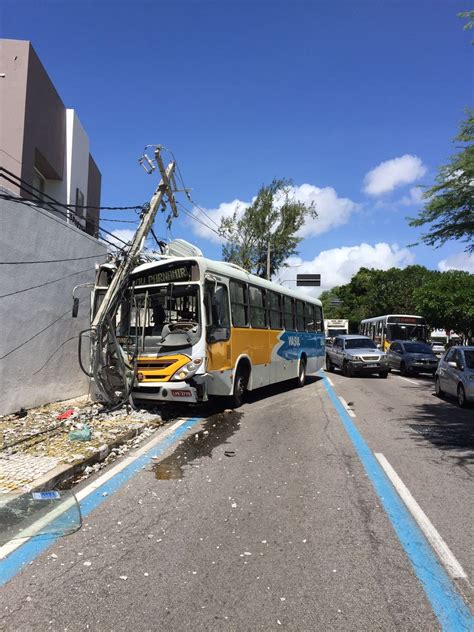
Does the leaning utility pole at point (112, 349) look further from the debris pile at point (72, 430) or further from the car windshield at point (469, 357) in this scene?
the car windshield at point (469, 357)

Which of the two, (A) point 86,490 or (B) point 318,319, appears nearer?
(A) point 86,490

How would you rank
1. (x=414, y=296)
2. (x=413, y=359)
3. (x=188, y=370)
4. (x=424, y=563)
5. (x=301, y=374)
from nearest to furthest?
(x=424, y=563) < (x=188, y=370) < (x=301, y=374) < (x=413, y=359) < (x=414, y=296)

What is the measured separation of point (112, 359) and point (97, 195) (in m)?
14.3

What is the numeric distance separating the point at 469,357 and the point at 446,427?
14.2ft

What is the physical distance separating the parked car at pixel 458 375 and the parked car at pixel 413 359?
7135mm

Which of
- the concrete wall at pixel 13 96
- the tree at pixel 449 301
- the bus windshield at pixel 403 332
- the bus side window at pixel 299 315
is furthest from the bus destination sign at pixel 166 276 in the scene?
the tree at pixel 449 301

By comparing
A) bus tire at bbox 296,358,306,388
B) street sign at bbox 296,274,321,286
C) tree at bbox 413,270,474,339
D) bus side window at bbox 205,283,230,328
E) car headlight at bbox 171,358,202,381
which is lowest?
bus tire at bbox 296,358,306,388

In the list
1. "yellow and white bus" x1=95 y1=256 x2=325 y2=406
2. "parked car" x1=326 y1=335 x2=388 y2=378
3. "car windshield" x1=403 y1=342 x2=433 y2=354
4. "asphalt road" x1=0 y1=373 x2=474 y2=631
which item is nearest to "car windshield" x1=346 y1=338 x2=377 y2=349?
"parked car" x1=326 y1=335 x2=388 y2=378

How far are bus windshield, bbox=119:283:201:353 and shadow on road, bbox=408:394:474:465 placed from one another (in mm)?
4627

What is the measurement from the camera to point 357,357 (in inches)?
819

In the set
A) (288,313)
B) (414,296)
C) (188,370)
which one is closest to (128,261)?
(188,370)

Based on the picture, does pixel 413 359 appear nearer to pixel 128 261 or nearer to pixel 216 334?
pixel 216 334

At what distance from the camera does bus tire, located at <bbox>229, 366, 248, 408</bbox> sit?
36.7ft

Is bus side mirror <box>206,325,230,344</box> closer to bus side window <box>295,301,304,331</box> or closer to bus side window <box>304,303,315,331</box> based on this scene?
bus side window <box>295,301,304,331</box>
